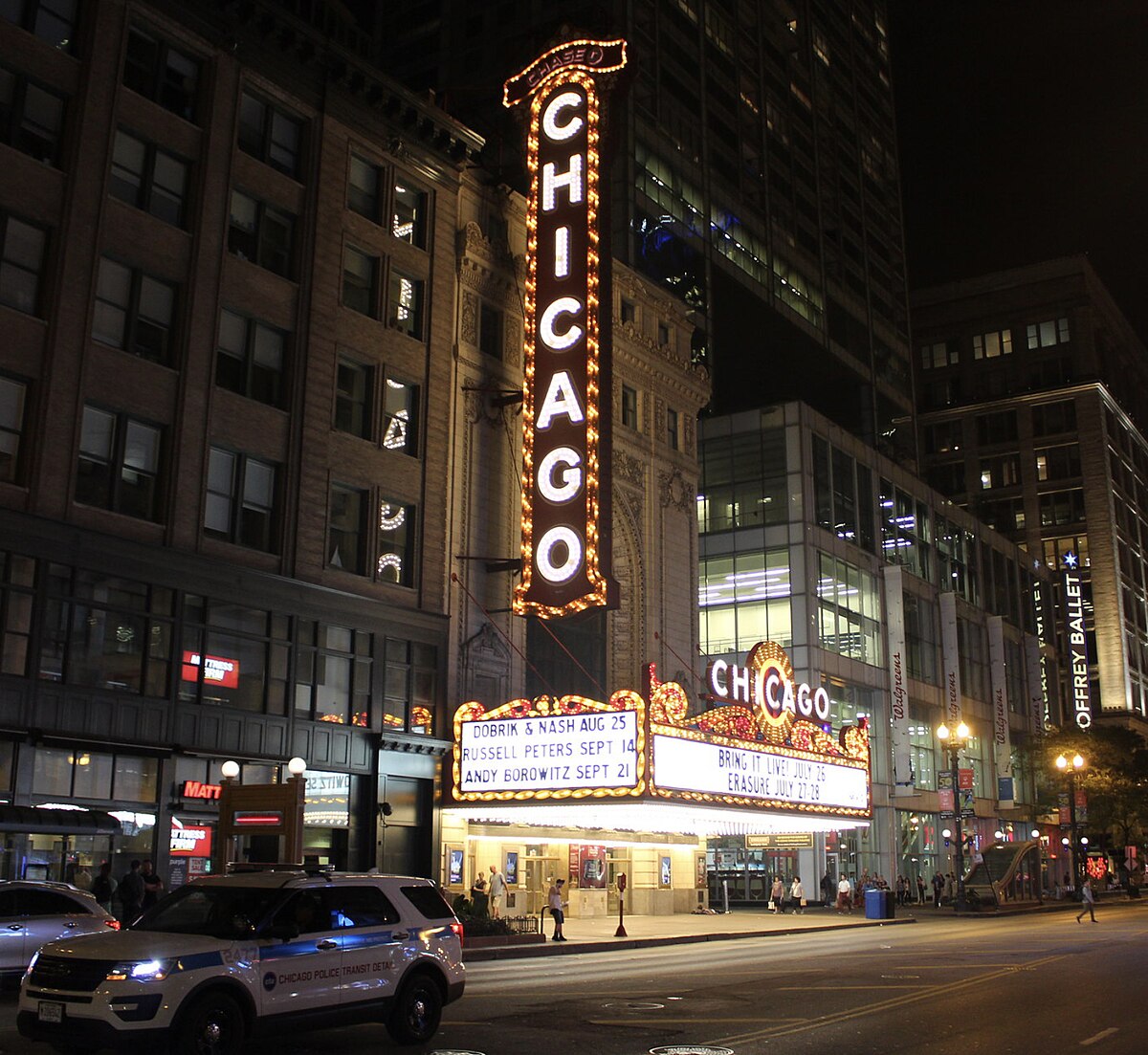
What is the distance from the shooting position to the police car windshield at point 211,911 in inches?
528

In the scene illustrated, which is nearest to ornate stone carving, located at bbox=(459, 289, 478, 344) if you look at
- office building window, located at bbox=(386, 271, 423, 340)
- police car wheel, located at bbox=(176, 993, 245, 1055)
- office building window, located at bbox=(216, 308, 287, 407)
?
office building window, located at bbox=(386, 271, 423, 340)

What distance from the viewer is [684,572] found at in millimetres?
48406

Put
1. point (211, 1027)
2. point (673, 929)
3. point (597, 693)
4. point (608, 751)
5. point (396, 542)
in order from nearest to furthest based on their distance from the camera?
point (211, 1027) → point (608, 751) → point (396, 542) → point (673, 929) → point (597, 693)

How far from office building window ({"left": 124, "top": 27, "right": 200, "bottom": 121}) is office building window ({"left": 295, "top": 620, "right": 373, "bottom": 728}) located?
1341 centimetres

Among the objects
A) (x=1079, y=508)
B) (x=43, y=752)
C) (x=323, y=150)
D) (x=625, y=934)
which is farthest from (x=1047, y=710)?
(x=43, y=752)

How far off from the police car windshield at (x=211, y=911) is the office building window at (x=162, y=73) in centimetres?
2265

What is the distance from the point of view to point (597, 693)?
43406mm

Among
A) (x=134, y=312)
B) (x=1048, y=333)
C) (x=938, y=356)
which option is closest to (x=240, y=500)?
(x=134, y=312)

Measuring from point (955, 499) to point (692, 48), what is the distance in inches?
2541

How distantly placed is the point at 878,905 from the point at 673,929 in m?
13.7

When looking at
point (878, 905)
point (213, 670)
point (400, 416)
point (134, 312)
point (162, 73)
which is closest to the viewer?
point (134, 312)

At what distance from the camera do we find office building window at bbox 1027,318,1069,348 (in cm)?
13550

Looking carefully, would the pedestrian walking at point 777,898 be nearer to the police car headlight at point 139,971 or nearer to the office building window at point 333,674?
the office building window at point 333,674

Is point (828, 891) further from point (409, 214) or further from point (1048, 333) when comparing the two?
point (1048, 333)
